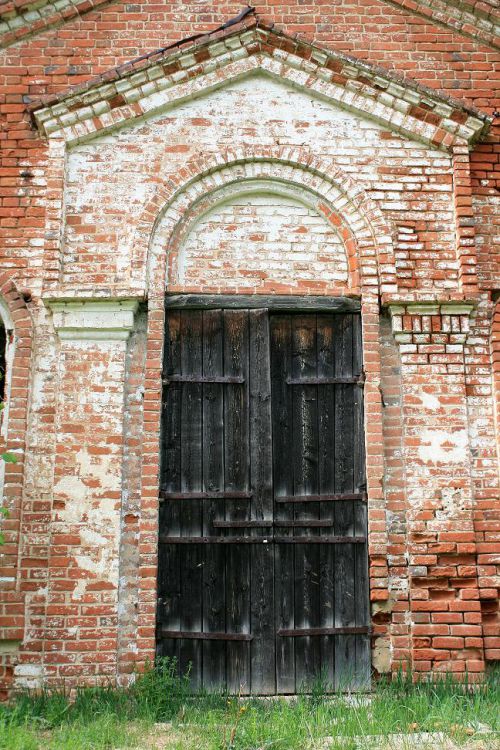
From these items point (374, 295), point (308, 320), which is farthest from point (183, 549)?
point (374, 295)

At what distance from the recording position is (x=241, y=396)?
20.7 ft

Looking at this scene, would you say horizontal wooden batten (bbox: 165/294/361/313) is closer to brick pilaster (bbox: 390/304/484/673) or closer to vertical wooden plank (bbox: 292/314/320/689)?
vertical wooden plank (bbox: 292/314/320/689)

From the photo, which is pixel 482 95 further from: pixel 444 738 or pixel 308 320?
pixel 444 738

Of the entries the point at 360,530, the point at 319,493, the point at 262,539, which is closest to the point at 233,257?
the point at 319,493

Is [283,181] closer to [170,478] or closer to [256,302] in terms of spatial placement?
[256,302]

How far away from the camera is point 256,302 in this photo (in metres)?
6.46

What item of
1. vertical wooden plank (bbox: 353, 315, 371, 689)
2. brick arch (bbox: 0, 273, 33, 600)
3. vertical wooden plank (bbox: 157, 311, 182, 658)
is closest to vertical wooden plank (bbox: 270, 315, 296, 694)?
vertical wooden plank (bbox: 353, 315, 371, 689)

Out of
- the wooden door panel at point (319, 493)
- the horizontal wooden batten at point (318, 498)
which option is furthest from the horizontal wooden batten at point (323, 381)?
the horizontal wooden batten at point (318, 498)

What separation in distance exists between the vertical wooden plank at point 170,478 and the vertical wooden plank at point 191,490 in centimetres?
3

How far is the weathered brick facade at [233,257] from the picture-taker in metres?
5.89

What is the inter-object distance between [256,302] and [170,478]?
1556 millimetres

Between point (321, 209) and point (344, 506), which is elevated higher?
point (321, 209)

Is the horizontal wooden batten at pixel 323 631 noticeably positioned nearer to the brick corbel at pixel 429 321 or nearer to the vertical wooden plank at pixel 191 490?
the vertical wooden plank at pixel 191 490

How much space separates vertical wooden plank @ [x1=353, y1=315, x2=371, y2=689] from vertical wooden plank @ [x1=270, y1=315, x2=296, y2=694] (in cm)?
49
